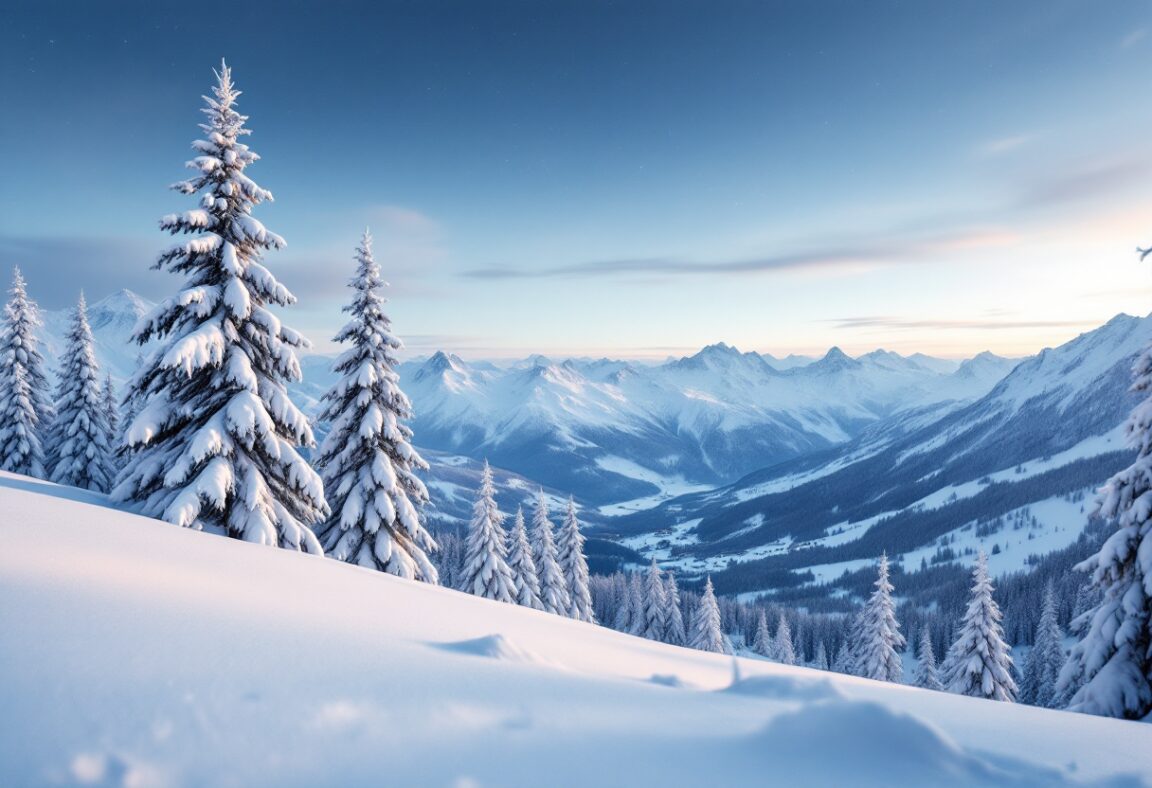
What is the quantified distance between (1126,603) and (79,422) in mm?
39688

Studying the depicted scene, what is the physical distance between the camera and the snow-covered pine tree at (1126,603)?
1025cm

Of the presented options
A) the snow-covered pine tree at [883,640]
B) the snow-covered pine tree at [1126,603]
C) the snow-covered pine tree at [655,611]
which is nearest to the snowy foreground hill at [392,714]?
the snow-covered pine tree at [1126,603]

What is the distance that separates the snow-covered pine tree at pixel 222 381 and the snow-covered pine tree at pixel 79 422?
20885mm

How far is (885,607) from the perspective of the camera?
1296 inches

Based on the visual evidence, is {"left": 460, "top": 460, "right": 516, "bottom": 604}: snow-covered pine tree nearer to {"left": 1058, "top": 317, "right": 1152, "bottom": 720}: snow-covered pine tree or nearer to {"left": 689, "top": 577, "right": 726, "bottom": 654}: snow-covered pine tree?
{"left": 689, "top": 577, "right": 726, "bottom": 654}: snow-covered pine tree

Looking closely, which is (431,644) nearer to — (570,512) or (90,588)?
(90,588)

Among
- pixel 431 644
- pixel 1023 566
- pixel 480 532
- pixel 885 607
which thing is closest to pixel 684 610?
pixel 885 607

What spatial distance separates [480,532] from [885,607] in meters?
25.1

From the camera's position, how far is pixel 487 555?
27.6m

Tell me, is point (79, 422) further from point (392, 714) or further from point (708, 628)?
point (708, 628)

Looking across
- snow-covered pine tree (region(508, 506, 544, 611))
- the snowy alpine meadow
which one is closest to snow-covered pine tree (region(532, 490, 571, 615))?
snow-covered pine tree (region(508, 506, 544, 611))

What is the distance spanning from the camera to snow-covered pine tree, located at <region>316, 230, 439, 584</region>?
16.5 metres

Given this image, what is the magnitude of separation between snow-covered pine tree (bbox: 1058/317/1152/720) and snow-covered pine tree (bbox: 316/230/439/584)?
16.0 metres

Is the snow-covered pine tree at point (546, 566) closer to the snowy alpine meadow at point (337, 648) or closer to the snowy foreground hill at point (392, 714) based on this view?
the snowy alpine meadow at point (337, 648)
